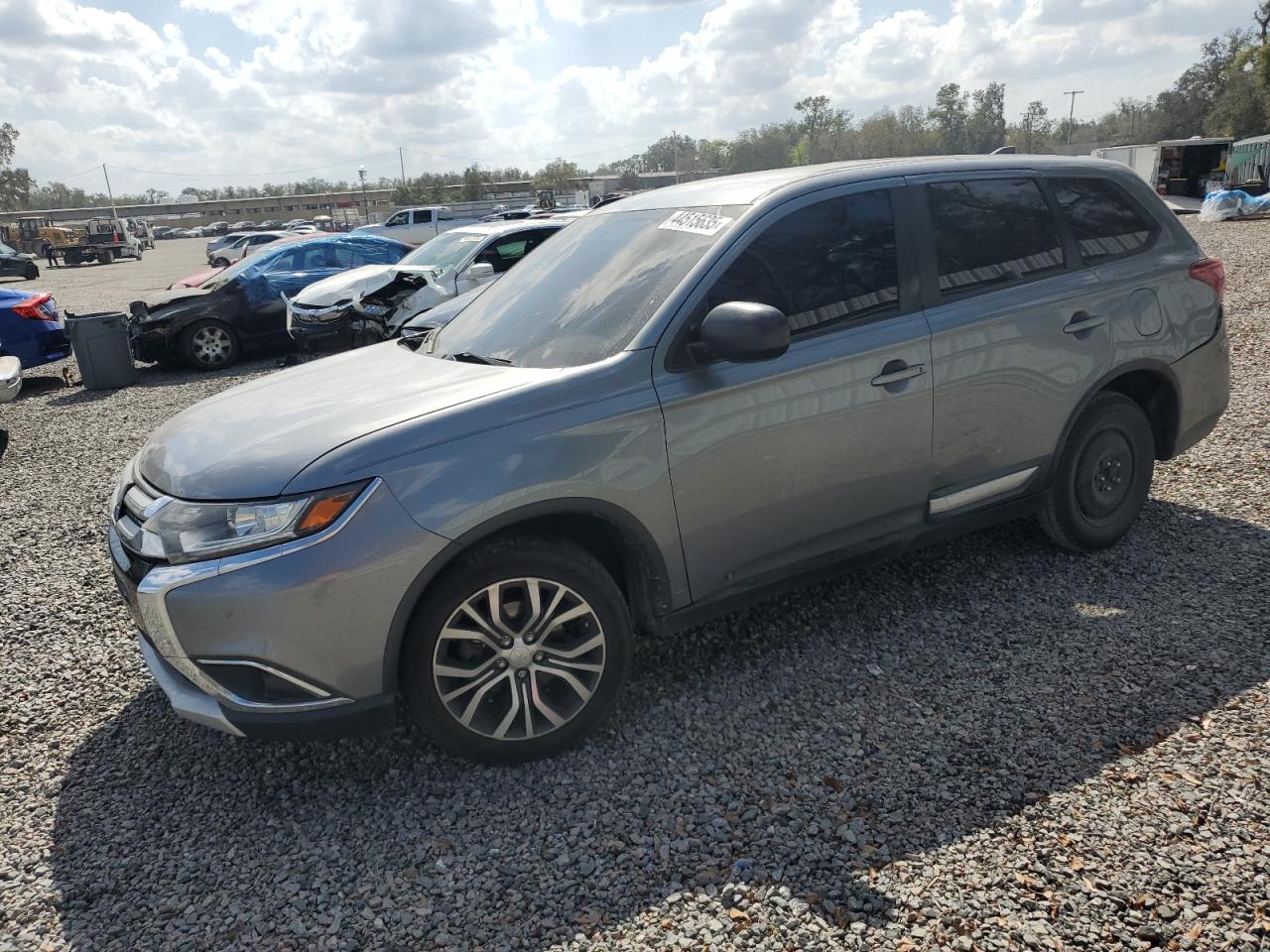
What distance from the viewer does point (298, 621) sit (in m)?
2.72

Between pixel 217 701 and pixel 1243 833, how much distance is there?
3.09 m

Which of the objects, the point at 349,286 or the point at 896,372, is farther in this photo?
the point at 349,286

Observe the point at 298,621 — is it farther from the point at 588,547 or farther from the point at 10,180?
the point at 10,180

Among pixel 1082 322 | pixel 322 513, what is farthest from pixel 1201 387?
pixel 322 513

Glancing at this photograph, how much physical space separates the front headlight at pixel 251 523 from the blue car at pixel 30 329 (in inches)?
405

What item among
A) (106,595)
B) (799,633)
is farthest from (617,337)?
(106,595)

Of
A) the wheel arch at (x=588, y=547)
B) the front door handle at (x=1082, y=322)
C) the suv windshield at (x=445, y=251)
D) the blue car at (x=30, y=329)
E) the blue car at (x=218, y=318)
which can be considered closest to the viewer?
the wheel arch at (x=588, y=547)

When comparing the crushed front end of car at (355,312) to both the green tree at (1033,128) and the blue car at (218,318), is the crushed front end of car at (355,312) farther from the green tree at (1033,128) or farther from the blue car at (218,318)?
the green tree at (1033,128)

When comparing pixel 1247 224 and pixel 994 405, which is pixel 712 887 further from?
pixel 1247 224

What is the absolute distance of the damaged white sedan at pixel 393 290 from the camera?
446 inches

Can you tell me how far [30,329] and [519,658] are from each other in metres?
11.1

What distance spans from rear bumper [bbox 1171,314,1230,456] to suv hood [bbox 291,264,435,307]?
889cm

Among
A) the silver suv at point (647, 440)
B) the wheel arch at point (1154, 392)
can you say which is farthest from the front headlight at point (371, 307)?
the wheel arch at point (1154, 392)

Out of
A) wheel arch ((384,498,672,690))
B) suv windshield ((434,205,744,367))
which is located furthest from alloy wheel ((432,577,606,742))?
suv windshield ((434,205,744,367))
